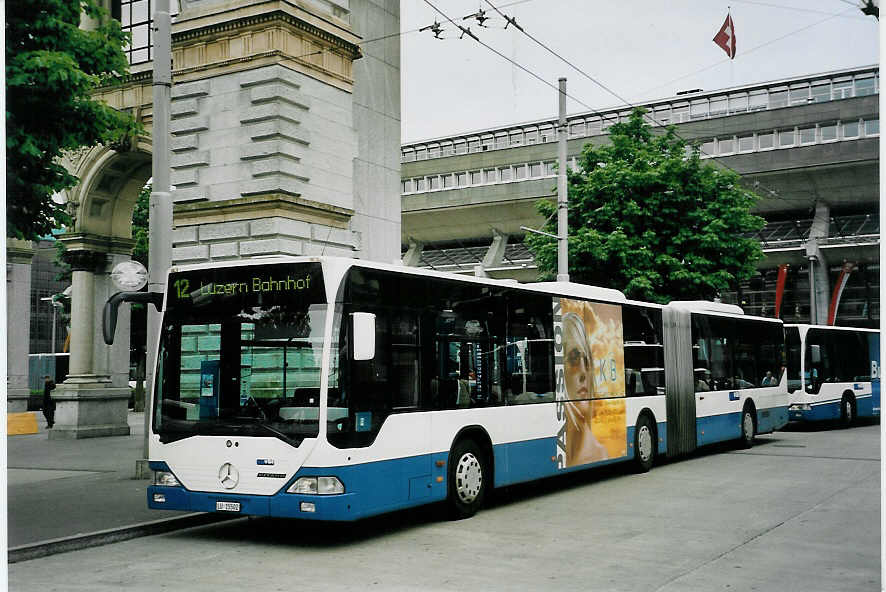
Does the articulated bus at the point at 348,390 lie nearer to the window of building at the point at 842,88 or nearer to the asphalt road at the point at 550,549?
the asphalt road at the point at 550,549

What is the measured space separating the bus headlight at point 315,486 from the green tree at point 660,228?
2100 centimetres

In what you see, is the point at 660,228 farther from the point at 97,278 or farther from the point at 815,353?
the point at 97,278

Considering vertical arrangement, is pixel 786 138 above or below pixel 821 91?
below

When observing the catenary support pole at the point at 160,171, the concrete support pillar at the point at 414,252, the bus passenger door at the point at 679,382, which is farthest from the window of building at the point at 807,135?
the catenary support pole at the point at 160,171

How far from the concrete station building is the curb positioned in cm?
3181

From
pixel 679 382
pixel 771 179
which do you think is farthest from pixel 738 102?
pixel 679 382

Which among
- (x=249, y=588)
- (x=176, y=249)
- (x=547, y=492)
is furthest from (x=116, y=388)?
(x=249, y=588)

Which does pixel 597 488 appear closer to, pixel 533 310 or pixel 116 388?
pixel 533 310

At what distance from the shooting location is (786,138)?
48.1 m

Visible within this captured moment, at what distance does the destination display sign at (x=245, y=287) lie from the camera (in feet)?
32.6

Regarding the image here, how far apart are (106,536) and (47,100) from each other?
14.0 feet

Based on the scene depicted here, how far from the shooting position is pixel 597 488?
47.1 ft

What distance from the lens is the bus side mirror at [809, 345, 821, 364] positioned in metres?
26.3

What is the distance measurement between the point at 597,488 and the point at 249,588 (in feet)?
24.5
